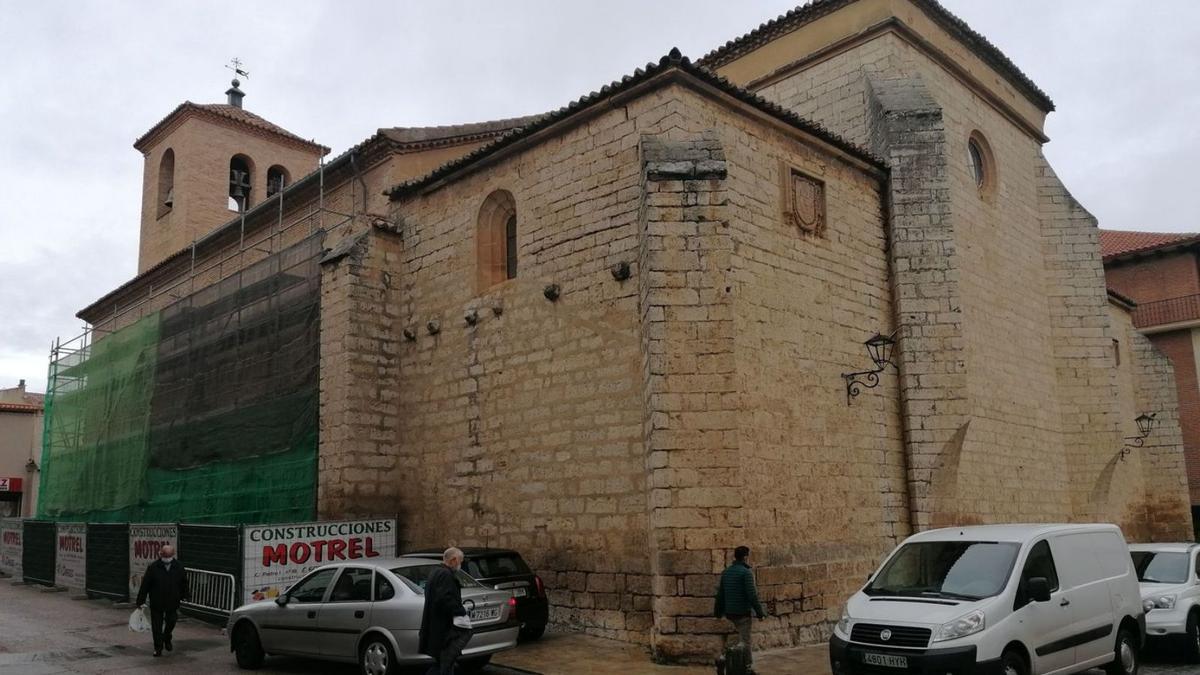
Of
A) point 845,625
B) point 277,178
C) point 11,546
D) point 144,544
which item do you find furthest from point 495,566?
point 277,178

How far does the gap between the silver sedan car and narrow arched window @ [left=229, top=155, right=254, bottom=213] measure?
19295 mm

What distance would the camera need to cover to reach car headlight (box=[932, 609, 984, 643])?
686cm

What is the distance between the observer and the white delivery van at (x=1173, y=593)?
31.4 ft

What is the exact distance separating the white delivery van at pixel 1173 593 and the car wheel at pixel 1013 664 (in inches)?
122

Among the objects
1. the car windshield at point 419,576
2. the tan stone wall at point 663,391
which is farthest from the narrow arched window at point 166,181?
the car windshield at point 419,576

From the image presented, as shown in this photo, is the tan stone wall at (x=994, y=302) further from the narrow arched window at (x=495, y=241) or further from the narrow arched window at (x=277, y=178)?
the narrow arched window at (x=277, y=178)

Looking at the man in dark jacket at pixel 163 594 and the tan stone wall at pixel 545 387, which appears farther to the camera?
the tan stone wall at pixel 545 387

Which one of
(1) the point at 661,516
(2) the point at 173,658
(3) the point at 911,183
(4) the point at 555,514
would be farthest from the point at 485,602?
(3) the point at 911,183

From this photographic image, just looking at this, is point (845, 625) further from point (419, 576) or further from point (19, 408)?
point (19, 408)

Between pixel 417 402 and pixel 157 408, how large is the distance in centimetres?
813

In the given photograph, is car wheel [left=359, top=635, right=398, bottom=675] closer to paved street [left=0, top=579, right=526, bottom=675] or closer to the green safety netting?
paved street [left=0, top=579, right=526, bottom=675]

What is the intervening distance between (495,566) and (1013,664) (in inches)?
214

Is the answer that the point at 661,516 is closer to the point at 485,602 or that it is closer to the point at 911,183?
the point at 485,602

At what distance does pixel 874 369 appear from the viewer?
12.6 metres
